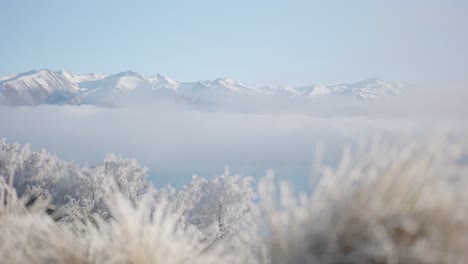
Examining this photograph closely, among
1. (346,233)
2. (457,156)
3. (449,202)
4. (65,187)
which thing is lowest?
(65,187)

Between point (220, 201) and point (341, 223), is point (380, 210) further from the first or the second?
point (220, 201)

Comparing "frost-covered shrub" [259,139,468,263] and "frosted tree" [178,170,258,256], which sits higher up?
"frost-covered shrub" [259,139,468,263]

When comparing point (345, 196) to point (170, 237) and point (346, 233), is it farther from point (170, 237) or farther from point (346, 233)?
point (170, 237)

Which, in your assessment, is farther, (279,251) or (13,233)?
(13,233)

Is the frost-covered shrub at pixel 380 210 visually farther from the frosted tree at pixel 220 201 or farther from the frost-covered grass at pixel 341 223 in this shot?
the frosted tree at pixel 220 201

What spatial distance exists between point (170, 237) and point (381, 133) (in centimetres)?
160

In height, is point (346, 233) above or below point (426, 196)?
below

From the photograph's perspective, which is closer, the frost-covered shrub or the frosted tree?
the frost-covered shrub

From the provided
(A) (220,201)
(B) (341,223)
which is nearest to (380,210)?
(B) (341,223)

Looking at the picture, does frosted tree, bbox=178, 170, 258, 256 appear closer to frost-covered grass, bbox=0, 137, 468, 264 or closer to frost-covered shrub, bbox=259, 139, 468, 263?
frost-covered grass, bbox=0, 137, 468, 264

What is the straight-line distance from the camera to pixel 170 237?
3.26 m

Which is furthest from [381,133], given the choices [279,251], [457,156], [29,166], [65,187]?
[29,166]

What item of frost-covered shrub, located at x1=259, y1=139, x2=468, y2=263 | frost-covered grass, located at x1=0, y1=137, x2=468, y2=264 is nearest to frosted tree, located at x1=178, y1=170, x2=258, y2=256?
Answer: frost-covered grass, located at x1=0, y1=137, x2=468, y2=264

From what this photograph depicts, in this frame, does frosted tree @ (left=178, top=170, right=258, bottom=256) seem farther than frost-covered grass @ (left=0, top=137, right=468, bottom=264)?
Yes
